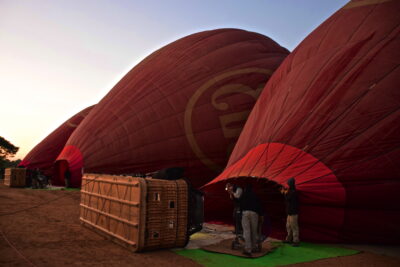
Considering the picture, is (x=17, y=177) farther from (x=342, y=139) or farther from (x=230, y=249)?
(x=342, y=139)

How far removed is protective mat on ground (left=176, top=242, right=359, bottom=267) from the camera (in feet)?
19.1

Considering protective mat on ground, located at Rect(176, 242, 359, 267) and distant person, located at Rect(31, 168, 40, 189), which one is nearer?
protective mat on ground, located at Rect(176, 242, 359, 267)

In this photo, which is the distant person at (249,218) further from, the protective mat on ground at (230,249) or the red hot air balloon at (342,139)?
the red hot air balloon at (342,139)

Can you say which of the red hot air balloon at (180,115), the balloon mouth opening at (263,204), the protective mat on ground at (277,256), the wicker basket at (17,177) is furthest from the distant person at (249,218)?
the wicker basket at (17,177)

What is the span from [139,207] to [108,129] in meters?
6.33

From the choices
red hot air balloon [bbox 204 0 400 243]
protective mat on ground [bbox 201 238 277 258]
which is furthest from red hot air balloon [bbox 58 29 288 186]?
protective mat on ground [bbox 201 238 277 258]

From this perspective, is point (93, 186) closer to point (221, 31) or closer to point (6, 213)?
point (6, 213)

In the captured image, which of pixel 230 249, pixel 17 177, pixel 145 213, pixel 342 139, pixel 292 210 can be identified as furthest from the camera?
pixel 17 177

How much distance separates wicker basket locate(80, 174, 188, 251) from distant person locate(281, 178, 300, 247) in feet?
6.92

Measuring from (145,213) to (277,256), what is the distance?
2.58 meters

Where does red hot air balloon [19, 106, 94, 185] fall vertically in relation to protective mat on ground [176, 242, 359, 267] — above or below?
above

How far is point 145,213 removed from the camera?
6.29m

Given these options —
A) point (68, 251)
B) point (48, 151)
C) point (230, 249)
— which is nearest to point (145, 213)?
point (68, 251)

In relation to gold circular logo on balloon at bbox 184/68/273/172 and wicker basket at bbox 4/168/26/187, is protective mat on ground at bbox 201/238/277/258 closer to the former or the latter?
gold circular logo on balloon at bbox 184/68/273/172
